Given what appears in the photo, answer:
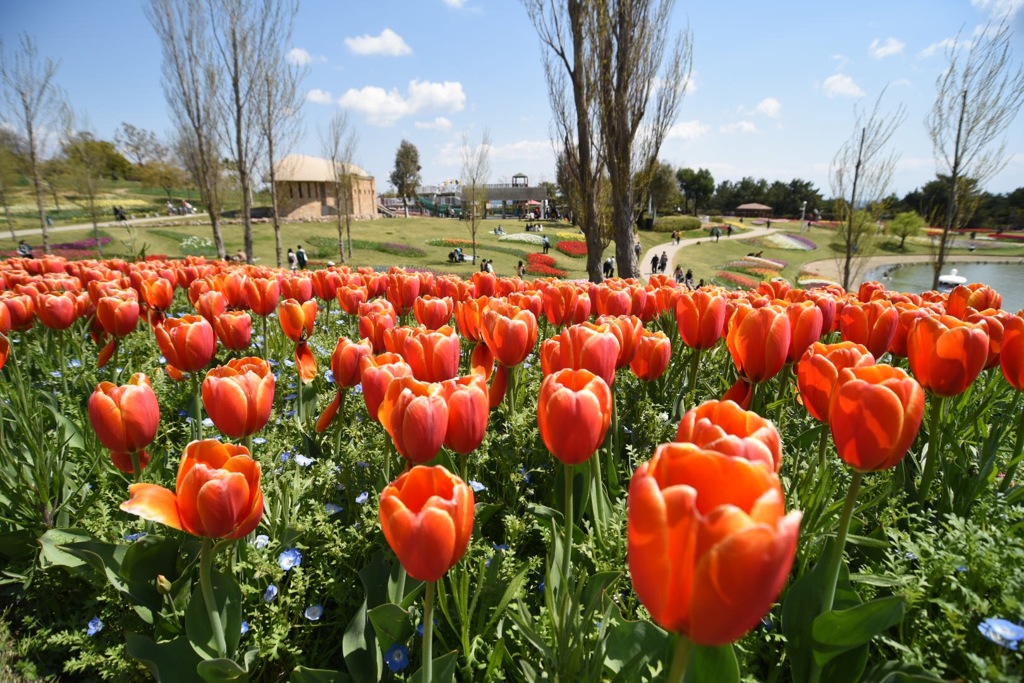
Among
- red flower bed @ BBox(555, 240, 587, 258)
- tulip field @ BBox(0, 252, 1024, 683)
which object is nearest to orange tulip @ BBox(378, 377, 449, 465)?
tulip field @ BBox(0, 252, 1024, 683)

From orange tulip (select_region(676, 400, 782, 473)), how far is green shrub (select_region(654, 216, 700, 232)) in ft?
177

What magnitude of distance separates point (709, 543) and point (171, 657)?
1.39m

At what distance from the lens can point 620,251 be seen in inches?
456

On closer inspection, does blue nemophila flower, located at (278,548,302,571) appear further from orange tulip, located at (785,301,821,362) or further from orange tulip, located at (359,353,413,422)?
orange tulip, located at (785,301,821,362)

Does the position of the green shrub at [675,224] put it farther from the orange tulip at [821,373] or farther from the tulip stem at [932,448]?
the orange tulip at [821,373]

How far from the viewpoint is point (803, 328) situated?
189cm

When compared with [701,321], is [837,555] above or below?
below

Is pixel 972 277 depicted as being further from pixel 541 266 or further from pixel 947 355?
pixel 947 355

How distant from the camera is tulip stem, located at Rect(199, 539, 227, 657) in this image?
3.82 feet

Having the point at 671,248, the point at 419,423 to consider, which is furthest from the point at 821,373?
the point at 671,248

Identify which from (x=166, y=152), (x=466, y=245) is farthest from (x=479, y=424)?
(x=166, y=152)

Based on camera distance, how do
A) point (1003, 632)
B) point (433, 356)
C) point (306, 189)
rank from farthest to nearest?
point (306, 189), point (433, 356), point (1003, 632)

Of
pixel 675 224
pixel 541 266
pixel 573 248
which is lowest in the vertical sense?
pixel 541 266

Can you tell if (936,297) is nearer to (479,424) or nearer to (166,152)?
(479,424)
